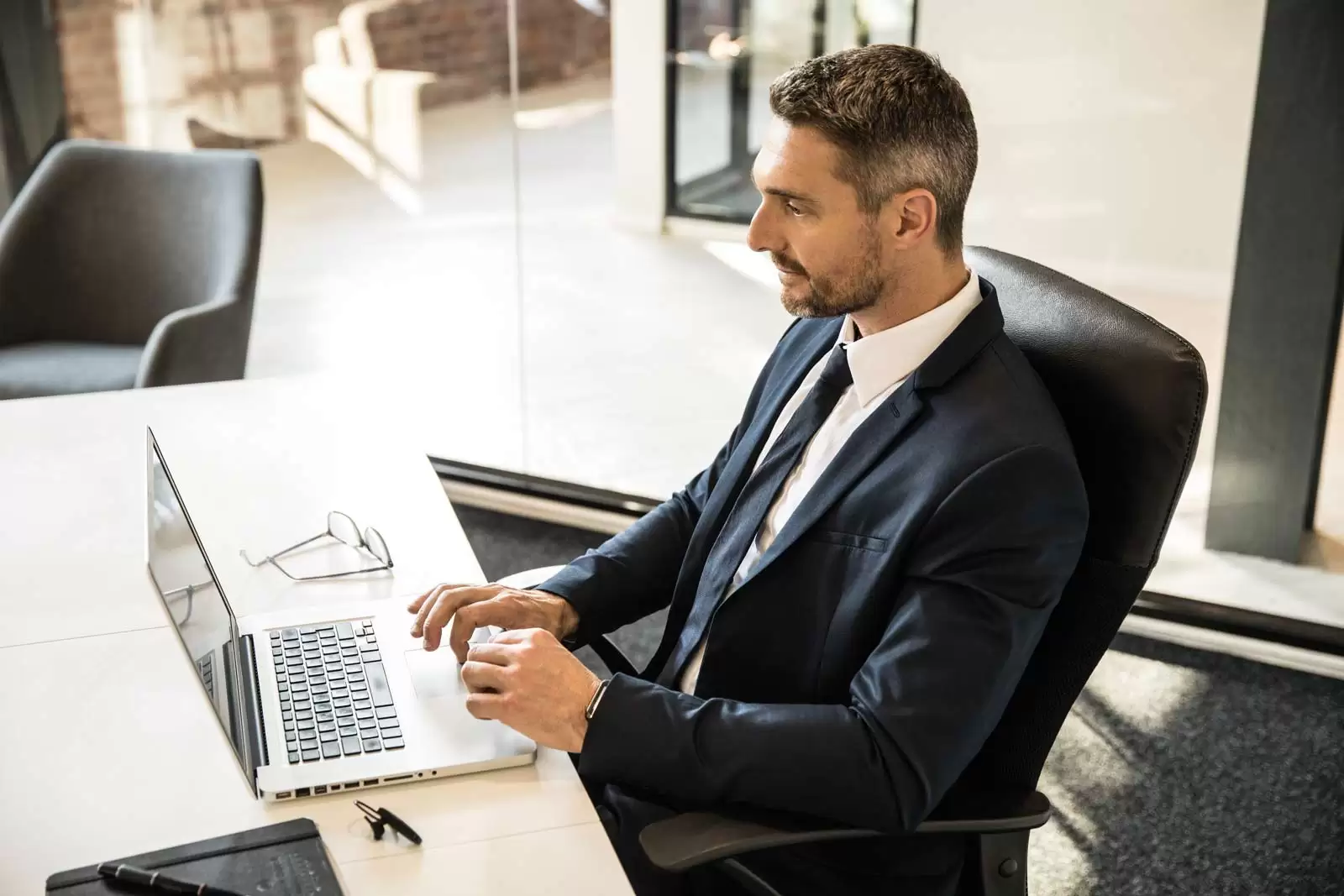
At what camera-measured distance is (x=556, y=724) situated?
1.48 m

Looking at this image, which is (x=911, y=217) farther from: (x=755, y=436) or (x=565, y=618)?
(x=565, y=618)

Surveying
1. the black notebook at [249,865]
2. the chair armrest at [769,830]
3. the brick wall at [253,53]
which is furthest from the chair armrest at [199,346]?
the chair armrest at [769,830]

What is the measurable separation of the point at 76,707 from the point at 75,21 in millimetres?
3385

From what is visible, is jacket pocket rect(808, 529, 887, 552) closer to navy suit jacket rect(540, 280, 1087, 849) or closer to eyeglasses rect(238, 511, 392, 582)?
navy suit jacket rect(540, 280, 1087, 849)

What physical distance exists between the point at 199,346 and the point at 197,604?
188 centimetres

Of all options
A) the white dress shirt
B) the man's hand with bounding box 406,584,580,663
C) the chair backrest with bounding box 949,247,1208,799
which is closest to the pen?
the man's hand with bounding box 406,584,580,663

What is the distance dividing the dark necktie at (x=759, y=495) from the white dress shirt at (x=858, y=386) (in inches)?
0.4

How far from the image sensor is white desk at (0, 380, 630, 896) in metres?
1.37

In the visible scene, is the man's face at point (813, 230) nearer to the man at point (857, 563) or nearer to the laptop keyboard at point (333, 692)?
the man at point (857, 563)

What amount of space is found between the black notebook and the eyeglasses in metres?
0.59

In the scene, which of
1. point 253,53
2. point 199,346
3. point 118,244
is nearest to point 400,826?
point 199,346

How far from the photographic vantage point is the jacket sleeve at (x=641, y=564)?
192 cm

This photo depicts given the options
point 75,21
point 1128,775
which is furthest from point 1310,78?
point 75,21

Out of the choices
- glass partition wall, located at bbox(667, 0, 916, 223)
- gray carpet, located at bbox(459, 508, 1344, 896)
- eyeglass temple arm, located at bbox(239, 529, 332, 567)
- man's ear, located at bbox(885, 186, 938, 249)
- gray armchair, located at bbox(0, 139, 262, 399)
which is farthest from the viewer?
gray armchair, located at bbox(0, 139, 262, 399)
